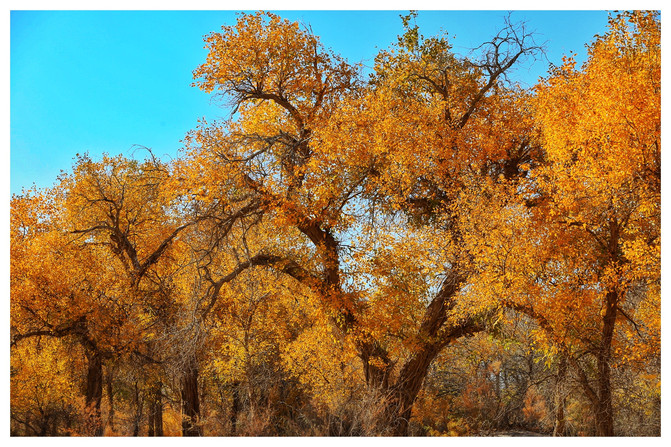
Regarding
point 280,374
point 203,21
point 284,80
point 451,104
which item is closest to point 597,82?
point 451,104

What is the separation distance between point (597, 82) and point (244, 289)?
10919 millimetres

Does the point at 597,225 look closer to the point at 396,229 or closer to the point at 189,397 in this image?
the point at 396,229

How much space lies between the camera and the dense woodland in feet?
31.7

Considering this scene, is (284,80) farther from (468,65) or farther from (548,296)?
(548,296)

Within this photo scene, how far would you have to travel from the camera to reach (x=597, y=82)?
9898mm

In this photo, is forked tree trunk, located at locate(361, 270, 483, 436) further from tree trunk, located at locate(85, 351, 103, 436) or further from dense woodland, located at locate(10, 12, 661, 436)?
tree trunk, located at locate(85, 351, 103, 436)

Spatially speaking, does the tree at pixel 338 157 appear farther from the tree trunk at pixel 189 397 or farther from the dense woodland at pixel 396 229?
the tree trunk at pixel 189 397

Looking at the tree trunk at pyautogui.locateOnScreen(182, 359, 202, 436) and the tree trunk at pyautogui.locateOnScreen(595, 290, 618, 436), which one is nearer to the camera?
the tree trunk at pyautogui.locateOnScreen(595, 290, 618, 436)

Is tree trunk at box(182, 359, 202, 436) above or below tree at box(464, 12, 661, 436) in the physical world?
below

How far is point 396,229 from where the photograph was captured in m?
12.2

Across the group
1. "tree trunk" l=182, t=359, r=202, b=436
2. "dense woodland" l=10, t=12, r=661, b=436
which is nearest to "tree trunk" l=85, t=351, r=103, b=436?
"dense woodland" l=10, t=12, r=661, b=436

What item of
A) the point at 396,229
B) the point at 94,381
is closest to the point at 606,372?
the point at 396,229

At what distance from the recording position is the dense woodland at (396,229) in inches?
380

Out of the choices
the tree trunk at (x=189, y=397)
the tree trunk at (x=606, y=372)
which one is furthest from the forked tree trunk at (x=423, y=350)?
the tree trunk at (x=189, y=397)
